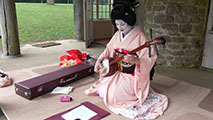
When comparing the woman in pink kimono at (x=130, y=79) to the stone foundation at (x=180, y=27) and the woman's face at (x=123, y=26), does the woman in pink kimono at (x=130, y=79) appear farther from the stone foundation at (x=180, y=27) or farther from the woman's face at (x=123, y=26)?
the stone foundation at (x=180, y=27)

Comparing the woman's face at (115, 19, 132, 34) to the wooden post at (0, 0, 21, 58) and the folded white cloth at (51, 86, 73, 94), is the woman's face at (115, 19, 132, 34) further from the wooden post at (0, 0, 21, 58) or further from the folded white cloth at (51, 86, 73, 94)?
the wooden post at (0, 0, 21, 58)

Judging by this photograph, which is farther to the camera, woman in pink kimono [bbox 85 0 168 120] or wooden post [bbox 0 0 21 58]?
wooden post [bbox 0 0 21 58]

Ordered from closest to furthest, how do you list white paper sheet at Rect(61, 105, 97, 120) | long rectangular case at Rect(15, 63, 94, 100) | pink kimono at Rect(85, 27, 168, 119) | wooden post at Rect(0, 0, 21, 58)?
white paper sheet at Rect(61, 105, 97, 120)
pink kimono at Rect(85, 27, 168, 119)
long rectangular case at Rect(15, 63, 94, 100)
wooden post at Rect(0, 0, 21, 58)

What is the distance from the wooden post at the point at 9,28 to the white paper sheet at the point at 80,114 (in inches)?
102

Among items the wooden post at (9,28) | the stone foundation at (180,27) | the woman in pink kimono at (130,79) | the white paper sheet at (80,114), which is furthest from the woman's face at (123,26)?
the wooden post at (9,28)

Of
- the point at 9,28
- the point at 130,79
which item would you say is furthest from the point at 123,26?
the point at 9,28

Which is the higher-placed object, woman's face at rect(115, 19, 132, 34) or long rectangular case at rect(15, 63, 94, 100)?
woman's face at rect(115, 19, 132, 34)

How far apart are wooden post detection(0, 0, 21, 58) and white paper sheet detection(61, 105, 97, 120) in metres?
2.59

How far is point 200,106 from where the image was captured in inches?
82.9

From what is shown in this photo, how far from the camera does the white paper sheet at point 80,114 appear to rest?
1792 millimetres

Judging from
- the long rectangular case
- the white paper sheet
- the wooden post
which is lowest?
the white paper sheet

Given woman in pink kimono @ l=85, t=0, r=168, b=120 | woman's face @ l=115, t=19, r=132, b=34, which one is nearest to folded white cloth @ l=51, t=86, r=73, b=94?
woman in pink kimono @ l=85, t=0, r=168, b=120

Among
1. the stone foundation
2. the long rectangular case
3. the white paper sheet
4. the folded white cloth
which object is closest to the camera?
the white paper sheet

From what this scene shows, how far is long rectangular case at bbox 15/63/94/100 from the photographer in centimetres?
215
